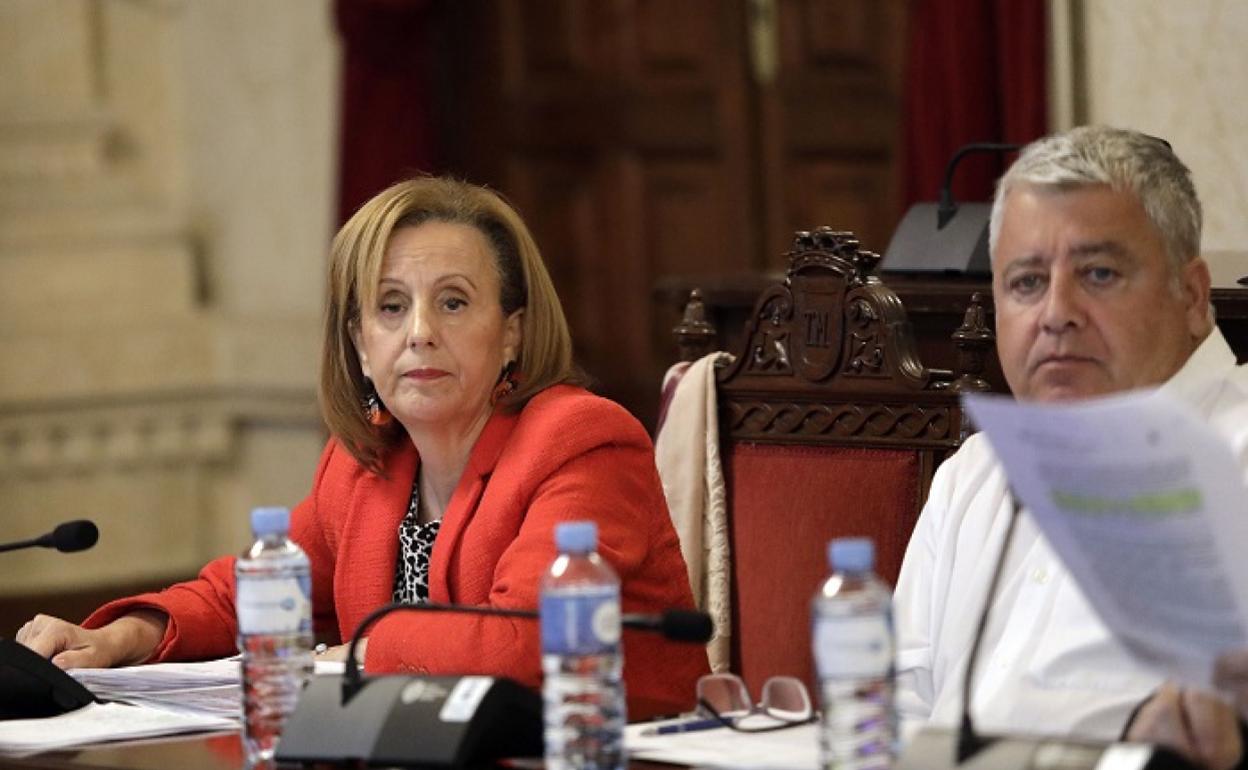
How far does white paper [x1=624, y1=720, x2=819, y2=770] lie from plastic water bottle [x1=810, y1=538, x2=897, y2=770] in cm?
12

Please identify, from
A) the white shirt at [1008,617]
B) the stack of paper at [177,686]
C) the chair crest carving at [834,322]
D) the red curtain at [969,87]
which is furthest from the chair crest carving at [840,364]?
the red curtain at [969,87]

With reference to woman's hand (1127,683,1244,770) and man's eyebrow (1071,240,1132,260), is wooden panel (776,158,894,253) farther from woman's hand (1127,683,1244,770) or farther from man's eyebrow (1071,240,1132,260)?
woman's hand (1127,683,1244,770)

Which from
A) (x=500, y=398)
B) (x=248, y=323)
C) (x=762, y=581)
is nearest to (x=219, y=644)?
(x=500, y=398)

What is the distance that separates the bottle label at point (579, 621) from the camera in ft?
6.48

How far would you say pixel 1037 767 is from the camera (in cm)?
175

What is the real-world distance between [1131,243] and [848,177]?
3.27 metres

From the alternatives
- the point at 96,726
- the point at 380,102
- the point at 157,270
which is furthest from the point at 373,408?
the point at 157,270

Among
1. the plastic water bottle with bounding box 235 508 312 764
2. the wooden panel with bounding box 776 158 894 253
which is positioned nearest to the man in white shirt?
the plastic water bottle with bounding box 235 508 312 764

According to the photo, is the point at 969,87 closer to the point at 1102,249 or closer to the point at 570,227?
the point at 570,227

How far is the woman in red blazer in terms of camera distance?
277 centimetres

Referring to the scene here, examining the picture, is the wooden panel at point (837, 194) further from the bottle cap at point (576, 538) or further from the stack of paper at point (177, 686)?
the bottle cap at point (576, 538)

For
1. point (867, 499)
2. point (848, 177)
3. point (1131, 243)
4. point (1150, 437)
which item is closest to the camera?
point (1150, 437)

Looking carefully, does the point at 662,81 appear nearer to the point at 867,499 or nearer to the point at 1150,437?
the point at 867,499

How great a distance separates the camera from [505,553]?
2.71 m
